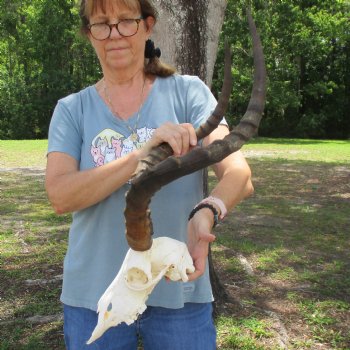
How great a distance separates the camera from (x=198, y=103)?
89.2 inches

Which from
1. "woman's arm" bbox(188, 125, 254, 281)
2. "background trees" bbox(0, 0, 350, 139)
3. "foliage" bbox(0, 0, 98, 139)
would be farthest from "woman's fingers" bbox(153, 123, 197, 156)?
"foliage" bbox(0, 0, 98, 139)

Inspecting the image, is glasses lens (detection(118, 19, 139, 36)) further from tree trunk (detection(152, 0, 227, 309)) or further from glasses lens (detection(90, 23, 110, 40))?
tree trunk (detection(152, 0, 227, 309))

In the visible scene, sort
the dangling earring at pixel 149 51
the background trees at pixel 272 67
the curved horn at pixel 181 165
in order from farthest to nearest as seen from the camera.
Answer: the background trees at pixel 272 67 < the dangling earring at pixel 149 51 < the curved horn at pixel 181 165

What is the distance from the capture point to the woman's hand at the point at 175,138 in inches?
71.2

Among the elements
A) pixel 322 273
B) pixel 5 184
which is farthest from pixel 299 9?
pixel 322 273

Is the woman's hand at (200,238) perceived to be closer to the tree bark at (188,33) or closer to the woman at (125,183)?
the woman at (125,183)

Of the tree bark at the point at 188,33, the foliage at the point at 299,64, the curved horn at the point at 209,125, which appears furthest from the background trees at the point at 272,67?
the curved horn at the point at 209,125

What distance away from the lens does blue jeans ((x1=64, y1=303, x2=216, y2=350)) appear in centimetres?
226

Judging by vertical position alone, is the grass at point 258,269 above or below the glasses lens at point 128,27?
below

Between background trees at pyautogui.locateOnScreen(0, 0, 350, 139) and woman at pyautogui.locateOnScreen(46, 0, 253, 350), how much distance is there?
26833 mm

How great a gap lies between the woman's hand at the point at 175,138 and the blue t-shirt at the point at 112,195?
340 millimetres

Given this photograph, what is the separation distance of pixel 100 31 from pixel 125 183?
2.13 ft

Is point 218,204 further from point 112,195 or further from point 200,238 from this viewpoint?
Answer: point 112,195

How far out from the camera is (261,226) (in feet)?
26.4
